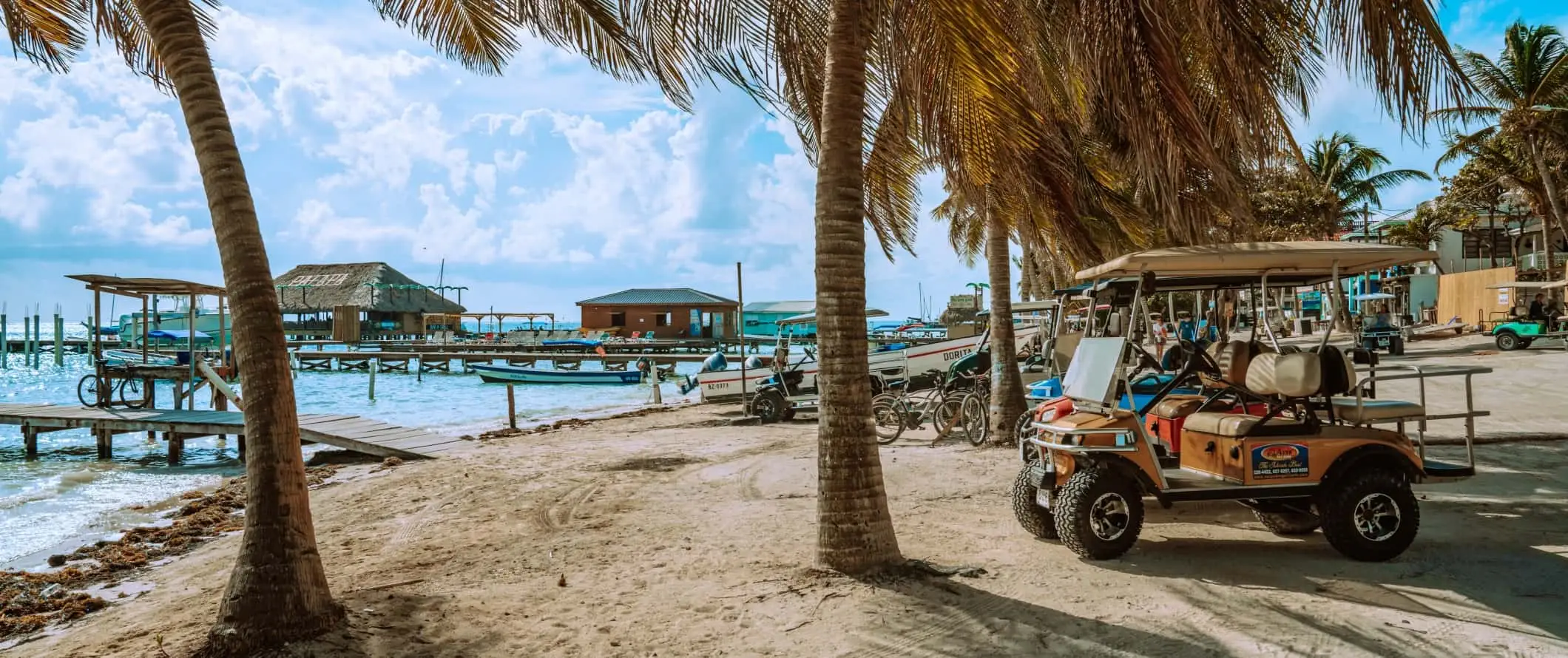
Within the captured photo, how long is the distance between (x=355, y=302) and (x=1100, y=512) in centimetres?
6372

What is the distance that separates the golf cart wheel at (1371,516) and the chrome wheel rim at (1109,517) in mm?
1288

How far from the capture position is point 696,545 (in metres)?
7.07

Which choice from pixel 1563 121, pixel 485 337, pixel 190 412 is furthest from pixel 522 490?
pixel 485 337

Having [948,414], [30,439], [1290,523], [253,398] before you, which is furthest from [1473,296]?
[30,439]

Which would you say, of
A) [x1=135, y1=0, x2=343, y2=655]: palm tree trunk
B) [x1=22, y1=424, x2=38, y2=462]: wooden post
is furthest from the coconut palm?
[x1=22, y1=424, x2=38, y2=462]: wooden post

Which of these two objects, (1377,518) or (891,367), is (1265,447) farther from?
(891,367)

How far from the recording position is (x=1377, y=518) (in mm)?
5805

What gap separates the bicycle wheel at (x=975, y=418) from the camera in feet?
39.7

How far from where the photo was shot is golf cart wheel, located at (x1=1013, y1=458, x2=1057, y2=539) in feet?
21.7

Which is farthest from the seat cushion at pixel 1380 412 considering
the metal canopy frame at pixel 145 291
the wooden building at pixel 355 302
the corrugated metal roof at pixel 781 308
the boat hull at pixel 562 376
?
the wooden building at pixel 355 302

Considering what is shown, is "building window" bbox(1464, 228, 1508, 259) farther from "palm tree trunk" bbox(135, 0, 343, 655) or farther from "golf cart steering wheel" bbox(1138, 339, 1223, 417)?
"palm tree trunk" bbox(135, 0, 343, 655)

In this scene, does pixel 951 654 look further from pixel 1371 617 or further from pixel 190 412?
pixel 190 412

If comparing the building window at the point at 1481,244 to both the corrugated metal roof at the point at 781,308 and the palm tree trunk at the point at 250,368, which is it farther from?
the palm tree trunk at the point at 250,368

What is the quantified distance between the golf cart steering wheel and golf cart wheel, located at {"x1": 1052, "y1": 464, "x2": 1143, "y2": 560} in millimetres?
690
